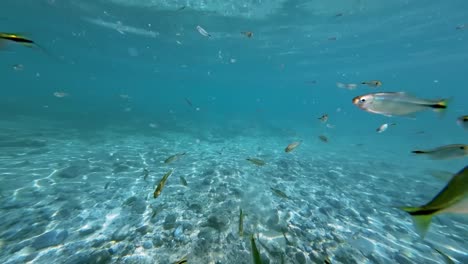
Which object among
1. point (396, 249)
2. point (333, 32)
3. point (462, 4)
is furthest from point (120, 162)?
point (462, 4)

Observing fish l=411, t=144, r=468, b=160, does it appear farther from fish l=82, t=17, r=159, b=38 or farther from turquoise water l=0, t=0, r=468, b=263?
fish l=82, t=17, r=159, b=38

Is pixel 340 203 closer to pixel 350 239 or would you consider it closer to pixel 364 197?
pixel 364 197

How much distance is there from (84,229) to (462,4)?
27.1m

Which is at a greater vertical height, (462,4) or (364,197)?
(462,4)

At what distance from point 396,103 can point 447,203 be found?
1888mm

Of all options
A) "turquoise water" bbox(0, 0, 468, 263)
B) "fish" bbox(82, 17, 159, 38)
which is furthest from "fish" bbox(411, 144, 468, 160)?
"fish" bbox(82, 17, 159, 38)

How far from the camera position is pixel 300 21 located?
68.3ft

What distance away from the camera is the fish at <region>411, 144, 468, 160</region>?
2209 millimetres

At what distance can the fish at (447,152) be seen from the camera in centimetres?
221

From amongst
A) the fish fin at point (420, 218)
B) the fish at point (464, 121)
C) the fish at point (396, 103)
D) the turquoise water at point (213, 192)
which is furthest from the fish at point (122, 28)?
the fish fin at point (420, 218)

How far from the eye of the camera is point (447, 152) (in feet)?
7.64

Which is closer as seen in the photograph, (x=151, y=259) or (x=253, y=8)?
(x=151, y=259)

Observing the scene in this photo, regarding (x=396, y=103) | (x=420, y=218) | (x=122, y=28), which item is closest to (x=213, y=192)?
(x=396, y=103)

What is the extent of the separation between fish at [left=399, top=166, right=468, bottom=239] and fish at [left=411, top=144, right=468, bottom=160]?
1.63 meters
